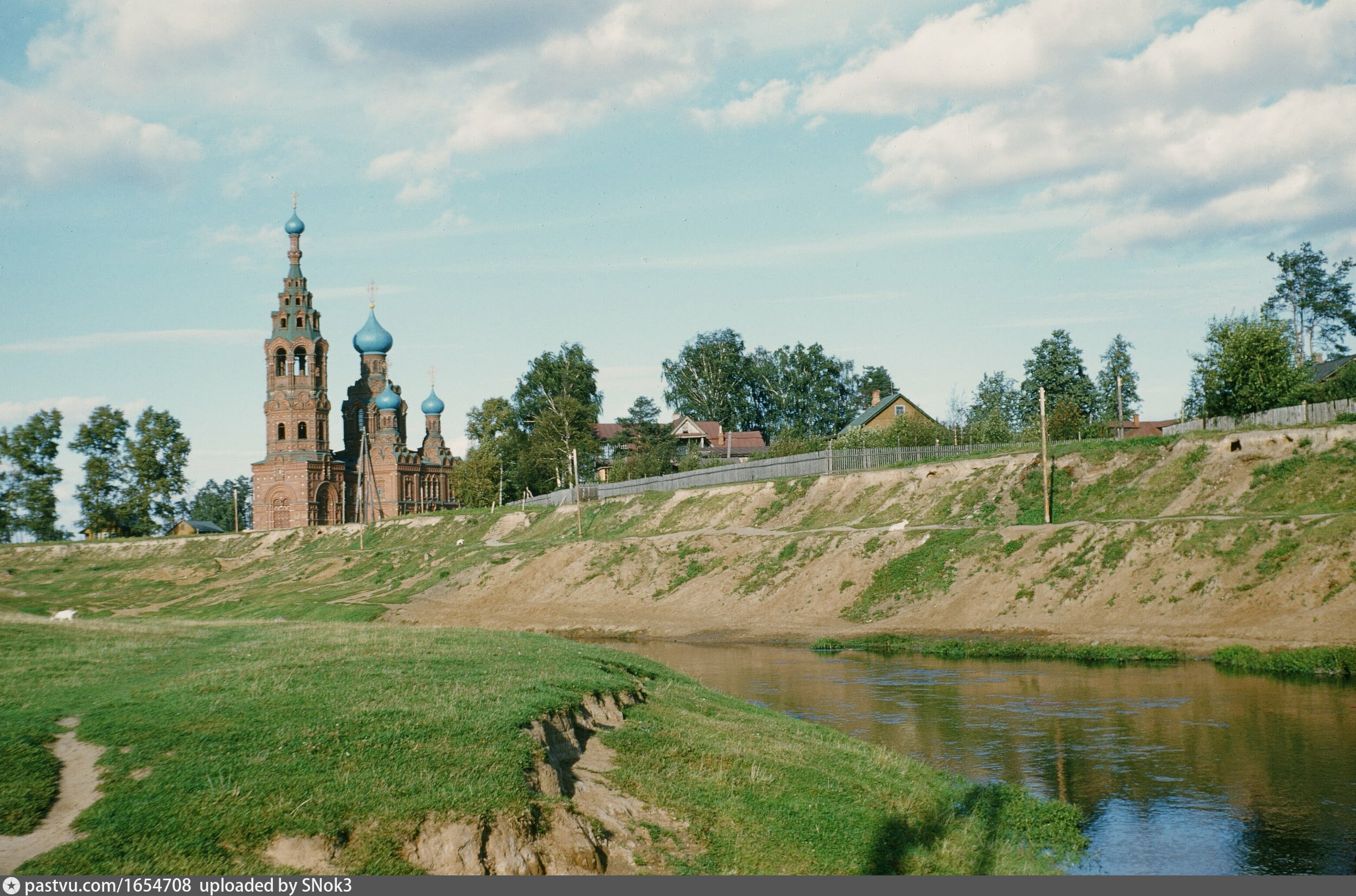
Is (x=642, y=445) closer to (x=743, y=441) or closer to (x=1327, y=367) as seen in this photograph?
(x=743, y=441)

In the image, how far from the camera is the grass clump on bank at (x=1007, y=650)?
3822cm

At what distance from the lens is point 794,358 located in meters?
140

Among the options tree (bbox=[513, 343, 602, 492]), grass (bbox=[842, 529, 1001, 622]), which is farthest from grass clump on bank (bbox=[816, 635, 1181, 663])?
tree (bbox=[513, 343, 602, 492])

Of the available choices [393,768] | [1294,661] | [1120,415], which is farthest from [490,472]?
[393,768]

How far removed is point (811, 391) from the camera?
139000 mm

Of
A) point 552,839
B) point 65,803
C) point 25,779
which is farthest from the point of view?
point 552,839

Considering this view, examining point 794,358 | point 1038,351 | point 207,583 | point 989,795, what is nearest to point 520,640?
point 989,795

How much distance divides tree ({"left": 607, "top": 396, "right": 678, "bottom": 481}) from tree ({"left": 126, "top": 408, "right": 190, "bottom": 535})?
53.6m

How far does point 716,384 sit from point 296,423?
53.1 metres

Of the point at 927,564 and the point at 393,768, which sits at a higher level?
the point at 393,768

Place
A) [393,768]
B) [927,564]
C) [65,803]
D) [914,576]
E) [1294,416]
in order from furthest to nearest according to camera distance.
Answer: [1294,416] < [927,564] < [914,576] < [393,768] < [65,803]

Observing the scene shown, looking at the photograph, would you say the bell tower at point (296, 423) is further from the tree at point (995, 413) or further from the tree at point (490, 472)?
the tree at point (995, 413)

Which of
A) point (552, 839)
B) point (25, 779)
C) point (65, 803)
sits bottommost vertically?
point (552, 839)

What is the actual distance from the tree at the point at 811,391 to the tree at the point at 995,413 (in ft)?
55.3
